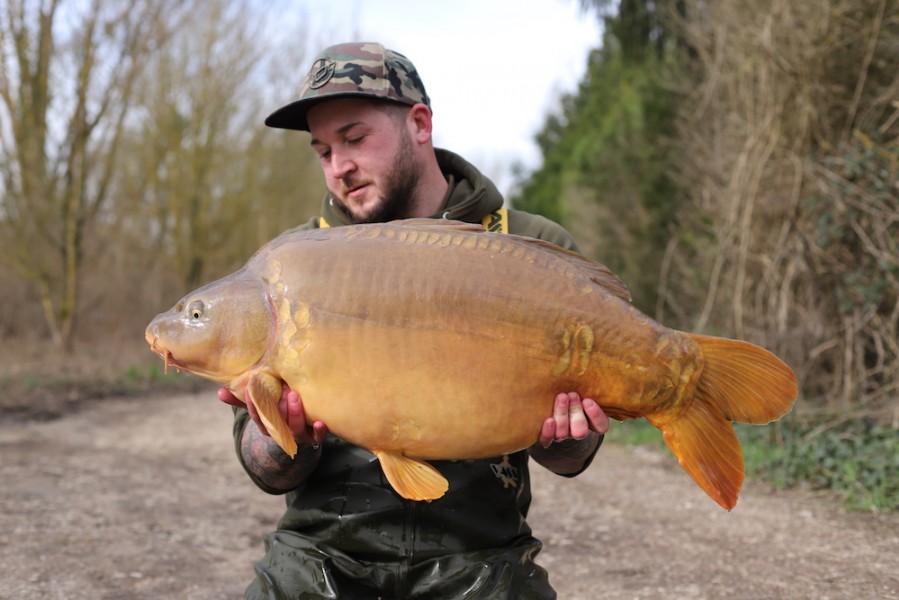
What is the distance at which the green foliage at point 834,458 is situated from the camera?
409cm

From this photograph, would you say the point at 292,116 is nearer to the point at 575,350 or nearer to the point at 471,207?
the point at 471,207

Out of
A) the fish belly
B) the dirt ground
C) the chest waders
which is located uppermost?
the fish belly

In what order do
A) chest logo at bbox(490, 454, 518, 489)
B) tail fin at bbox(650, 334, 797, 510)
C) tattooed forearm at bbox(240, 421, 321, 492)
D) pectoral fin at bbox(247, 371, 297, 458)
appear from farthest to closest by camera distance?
chest logo at bbox(490, 454, 518, 489), tattooed forearm at bbox(240, 421, 321, 492), tail fin at bbox(650, 334, 797, 510), pectoral fin at bbox(247, 371, 297, 458)

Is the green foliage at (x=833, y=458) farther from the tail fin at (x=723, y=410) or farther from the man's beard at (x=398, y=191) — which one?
the man's beard at (x=398, y=191)

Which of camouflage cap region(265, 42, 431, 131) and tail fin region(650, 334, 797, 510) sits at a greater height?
camouflage cap region(265, 42, 431, 131)

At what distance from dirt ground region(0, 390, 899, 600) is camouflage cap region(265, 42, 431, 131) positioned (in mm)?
2021

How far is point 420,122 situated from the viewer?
→ 226 centimetres

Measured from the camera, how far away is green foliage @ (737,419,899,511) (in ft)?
13.4

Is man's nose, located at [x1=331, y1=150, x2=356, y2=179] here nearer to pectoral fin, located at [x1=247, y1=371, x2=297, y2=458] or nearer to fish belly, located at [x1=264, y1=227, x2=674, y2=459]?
fish belly, located at [x1=264, y1=227, x2=674, y2=459]

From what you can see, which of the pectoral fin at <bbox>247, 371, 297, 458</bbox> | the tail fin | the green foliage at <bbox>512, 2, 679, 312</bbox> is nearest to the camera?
the pectoral fin at <bbox>247, 371, 297, 458</bbox>

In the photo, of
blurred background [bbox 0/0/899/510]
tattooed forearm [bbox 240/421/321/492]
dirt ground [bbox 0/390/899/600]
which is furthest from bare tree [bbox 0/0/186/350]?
tattooed forearm [bbox 240/421/321/492]

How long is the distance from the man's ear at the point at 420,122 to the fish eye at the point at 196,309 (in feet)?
2.71

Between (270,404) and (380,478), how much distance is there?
0.54 m

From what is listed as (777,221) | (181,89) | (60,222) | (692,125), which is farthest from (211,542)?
(181,89)
